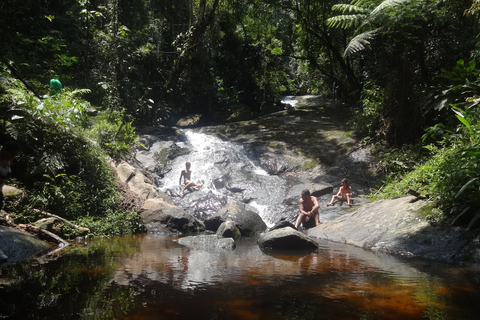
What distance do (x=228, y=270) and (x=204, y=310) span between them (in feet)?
5.29

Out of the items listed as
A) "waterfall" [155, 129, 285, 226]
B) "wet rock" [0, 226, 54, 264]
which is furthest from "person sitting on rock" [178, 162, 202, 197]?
"wet rock" [0, 226, 54, 264]

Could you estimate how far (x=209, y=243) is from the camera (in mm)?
6715

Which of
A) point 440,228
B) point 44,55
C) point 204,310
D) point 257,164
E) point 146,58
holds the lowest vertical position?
point 204,310

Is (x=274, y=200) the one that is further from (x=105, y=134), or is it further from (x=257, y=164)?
(x=105, y=134)

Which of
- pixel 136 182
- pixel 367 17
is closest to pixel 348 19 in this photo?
pixel 367 17

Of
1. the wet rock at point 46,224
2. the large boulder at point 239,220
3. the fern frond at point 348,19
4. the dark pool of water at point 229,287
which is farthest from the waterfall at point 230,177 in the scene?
the fern frond at point 348,19

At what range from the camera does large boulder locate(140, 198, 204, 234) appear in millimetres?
8445

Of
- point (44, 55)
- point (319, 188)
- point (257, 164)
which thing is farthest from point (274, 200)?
point (44, 55)

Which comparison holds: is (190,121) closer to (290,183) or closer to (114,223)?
(290,183)

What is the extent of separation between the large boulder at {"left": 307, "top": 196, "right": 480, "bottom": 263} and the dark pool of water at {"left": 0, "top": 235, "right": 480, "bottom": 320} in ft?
1.71

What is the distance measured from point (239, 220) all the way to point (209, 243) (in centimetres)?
231

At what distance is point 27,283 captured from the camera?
3.54 meters

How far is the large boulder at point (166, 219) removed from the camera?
27.7ft

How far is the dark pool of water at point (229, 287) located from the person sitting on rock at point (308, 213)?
341 centimetres
